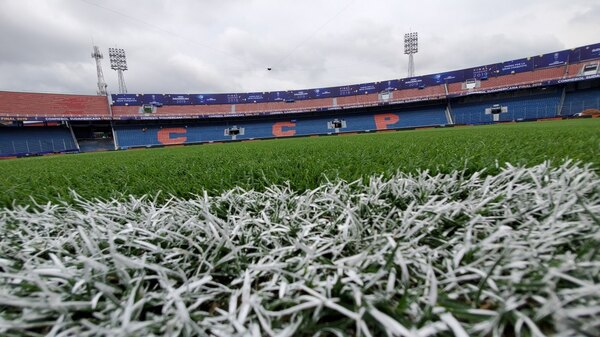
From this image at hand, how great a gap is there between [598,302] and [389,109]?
31084 millimetres

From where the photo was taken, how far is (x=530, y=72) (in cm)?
2333

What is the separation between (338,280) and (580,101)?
30.6 m

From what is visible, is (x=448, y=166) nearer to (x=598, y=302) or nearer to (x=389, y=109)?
(x=598, y=302)

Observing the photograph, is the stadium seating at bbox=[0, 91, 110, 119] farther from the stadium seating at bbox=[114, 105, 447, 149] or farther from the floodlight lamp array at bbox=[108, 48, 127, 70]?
the floodlight lamp array at bbox=[108, 48, 127, 70]

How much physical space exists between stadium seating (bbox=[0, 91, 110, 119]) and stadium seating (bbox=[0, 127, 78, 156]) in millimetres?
1418

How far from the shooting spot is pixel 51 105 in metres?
23.8

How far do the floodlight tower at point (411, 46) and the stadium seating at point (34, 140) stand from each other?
37234 millimetres

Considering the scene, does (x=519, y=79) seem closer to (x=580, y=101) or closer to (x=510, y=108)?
(x=510, y=108)

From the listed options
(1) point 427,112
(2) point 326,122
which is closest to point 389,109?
(1) point 427,112

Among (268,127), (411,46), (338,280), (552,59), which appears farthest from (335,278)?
(411,46)

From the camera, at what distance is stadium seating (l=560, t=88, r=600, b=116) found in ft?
66.0

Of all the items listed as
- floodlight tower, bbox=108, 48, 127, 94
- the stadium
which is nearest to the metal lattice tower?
floodlight tower, bbox=108, 48, 127, 94

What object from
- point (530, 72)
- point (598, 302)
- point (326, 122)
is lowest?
point (598, 302)

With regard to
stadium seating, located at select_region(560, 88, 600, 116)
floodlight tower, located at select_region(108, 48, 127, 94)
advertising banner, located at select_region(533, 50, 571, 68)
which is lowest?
stadium seating, located at select_region(560, 88, 600, 116)
